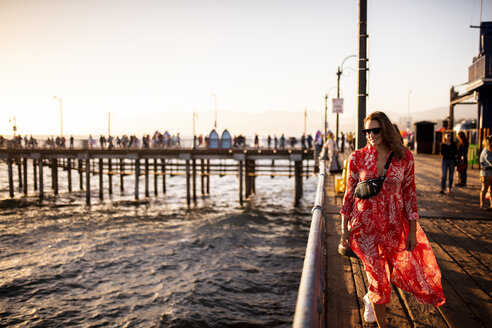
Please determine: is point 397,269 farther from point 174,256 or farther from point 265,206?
point 265,206

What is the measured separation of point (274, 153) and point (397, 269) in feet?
78.7

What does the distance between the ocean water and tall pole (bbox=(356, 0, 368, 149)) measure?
16.9 feet

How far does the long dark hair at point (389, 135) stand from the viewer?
297 cm

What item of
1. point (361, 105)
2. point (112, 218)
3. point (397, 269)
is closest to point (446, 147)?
point (361, 105)

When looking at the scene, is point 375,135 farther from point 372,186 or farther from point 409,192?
point 409,192

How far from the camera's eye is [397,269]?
3104mm

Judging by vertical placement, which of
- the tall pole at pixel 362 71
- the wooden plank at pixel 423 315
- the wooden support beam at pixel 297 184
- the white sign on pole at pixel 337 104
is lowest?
the wooden support beam at pixel 297 184

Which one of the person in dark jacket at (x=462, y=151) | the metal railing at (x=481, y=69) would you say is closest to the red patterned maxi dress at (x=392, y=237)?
the person in dark jacket at (x=462, y=151)

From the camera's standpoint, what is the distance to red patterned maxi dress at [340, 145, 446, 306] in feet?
9.83

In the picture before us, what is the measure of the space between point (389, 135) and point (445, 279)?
94.3 inches

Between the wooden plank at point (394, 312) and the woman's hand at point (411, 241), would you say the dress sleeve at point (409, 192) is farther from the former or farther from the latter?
the wooden plank at point (394, 312)

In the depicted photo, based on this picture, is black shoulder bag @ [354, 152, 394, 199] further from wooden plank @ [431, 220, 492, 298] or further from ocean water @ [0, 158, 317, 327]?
ocean water @ [0, 158, 317, 327]

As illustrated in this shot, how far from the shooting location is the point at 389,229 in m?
3.06

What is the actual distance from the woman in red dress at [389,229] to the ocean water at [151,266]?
20.2 feet
